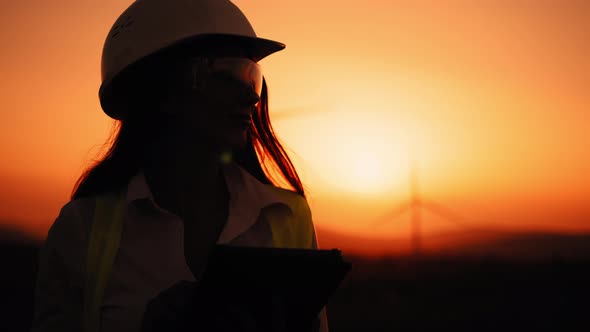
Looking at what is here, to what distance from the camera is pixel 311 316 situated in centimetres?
329

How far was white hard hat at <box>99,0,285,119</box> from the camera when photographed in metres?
4.30

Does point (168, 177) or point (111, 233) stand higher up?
point (168, 177)

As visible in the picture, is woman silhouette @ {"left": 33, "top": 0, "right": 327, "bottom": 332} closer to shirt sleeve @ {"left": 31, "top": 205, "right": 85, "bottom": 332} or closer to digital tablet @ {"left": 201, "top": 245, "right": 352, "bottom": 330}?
shirt sleeve @ {"left": 31, "top": 205, "right": 85, "bottom": 332}

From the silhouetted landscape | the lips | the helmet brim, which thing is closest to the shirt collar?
the lips

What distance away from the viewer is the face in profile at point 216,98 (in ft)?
13.4

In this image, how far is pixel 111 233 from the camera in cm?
391

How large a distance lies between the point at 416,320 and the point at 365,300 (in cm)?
897

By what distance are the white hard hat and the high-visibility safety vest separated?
912 mm

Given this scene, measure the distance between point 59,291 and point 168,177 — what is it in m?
0.95

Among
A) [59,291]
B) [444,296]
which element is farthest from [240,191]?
[444,296]

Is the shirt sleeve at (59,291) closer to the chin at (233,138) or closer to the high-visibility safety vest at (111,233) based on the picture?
the high-visibility safety vest at (111,233)

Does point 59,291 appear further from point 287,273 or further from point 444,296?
point 444,296

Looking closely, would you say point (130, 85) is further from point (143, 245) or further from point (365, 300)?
point (365, 300)

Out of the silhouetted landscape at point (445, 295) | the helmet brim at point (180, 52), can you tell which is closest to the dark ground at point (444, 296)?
the silhouetted landscape at point (445, 295)
